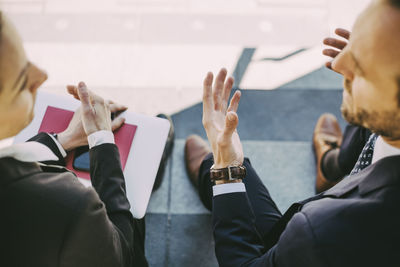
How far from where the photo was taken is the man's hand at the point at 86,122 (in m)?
1.12

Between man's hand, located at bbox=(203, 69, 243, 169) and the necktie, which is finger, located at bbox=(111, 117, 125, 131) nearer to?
man's hand, located at bbox=(203, 69, 243, 169)

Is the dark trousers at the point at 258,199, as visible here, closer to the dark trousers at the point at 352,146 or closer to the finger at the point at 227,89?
the finger at the point at 227,89

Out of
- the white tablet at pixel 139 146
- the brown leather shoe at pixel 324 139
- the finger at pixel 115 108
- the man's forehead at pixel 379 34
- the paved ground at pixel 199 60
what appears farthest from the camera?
the paved ground at pixel 199 60

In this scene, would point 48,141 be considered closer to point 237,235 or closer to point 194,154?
point 237,235

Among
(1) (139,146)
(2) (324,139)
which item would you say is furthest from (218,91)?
(2) (324,139)

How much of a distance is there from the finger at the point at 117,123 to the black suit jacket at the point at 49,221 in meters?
0.32

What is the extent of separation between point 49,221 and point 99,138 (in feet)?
1.29

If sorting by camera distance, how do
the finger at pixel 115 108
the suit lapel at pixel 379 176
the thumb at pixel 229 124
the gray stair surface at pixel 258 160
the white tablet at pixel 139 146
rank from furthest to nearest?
the gray stair surface at pixel 258 160 < the finger at pixel 115 108 < the white tablet at pixel 139 146 < the thumb at pixel 229 124 < the suit lapel at pixel 379 176

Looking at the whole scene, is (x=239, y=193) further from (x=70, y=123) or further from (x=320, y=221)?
(x=70, y=123)

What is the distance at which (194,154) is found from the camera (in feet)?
6.21

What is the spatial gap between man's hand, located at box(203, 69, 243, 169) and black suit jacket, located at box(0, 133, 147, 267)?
0.47 metres

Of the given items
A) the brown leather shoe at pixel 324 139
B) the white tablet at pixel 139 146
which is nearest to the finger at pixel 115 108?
the white tablet at pixel 139 146

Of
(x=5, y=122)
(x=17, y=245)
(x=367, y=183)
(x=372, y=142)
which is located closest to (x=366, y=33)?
(x=367, y=183)

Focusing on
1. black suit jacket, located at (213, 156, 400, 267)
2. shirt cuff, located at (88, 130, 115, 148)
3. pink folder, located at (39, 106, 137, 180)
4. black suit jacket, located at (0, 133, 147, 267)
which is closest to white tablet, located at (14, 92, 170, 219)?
pink folder, located at (39, 106, 137, 180)
